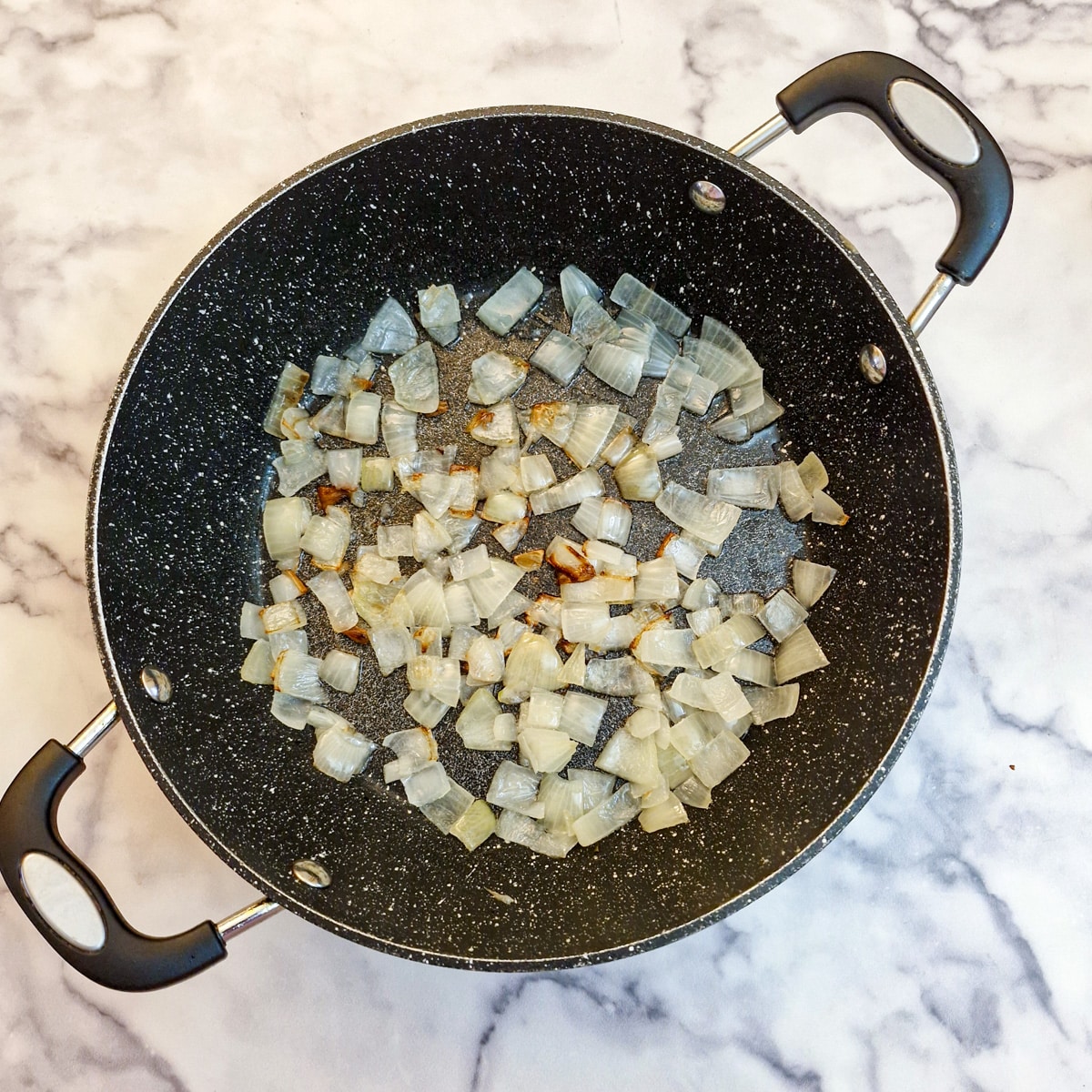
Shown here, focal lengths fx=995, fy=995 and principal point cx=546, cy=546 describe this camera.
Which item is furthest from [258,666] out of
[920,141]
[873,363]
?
[920,141]

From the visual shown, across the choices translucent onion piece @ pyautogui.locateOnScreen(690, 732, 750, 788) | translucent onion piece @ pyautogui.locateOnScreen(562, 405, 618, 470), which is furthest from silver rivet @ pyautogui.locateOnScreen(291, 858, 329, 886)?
translucent onion piece @ pyautogui.locateOnScreen(562, 405, 618, 470)

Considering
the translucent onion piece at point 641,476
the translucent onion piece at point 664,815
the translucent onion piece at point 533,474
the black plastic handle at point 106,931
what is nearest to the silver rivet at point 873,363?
the translucent onion piece at point 641,476

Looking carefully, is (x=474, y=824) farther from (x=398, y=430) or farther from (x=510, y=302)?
(x=510, y=302)

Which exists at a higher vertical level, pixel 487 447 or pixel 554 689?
pixel 487 447

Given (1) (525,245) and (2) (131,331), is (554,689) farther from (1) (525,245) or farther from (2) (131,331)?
(2) (131,331)

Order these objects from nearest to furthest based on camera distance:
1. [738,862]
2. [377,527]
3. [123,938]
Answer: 1. [123,938]
2. [738,862]
3. [377,527]

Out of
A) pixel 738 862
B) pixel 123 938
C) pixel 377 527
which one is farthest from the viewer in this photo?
pixel 377 527

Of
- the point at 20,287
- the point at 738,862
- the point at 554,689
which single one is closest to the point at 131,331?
the point at 20,287
